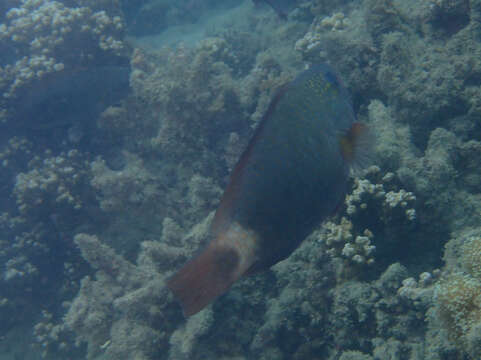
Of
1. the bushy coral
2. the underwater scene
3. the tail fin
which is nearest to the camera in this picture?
the tail fin

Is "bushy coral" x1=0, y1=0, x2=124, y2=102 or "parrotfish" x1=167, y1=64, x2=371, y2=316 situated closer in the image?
"parrotfish" x1=167, y1=64, x2=371, y2=316

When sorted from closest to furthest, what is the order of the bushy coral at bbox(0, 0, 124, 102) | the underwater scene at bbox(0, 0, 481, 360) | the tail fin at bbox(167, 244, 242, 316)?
the tail fin at bbox(167, 244, 242, 316) < the underwater scene at bbox(0, 0, 481, 360) < the bushy coral at bbox(0, 0, 124, 102)

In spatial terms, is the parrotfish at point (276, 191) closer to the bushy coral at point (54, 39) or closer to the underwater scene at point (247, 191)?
the underwater scene at point (247, 191)

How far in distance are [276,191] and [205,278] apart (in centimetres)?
48

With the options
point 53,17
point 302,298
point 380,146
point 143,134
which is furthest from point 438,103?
point 53,17

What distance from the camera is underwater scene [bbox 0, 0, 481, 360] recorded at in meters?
1.54

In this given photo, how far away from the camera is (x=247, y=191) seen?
56.2 inches

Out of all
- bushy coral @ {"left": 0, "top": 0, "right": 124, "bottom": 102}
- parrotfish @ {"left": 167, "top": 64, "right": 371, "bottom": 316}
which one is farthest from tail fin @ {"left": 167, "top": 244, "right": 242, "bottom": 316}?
bushy coral @ {"left": 0, "top": 0, "right": 124, "bottom": 102}

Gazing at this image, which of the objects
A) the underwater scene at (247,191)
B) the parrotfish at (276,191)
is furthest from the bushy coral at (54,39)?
the parrotfish at (276,191)

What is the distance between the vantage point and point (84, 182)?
6699 mm

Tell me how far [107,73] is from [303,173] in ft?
22.9

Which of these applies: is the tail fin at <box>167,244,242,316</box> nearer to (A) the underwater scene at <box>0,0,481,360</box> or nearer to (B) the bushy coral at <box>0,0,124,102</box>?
(A) the underwater scene at <box>0,0,481,360</box>

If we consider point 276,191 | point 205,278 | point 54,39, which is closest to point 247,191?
point 276,191

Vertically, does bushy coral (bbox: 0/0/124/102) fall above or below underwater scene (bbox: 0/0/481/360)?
above
